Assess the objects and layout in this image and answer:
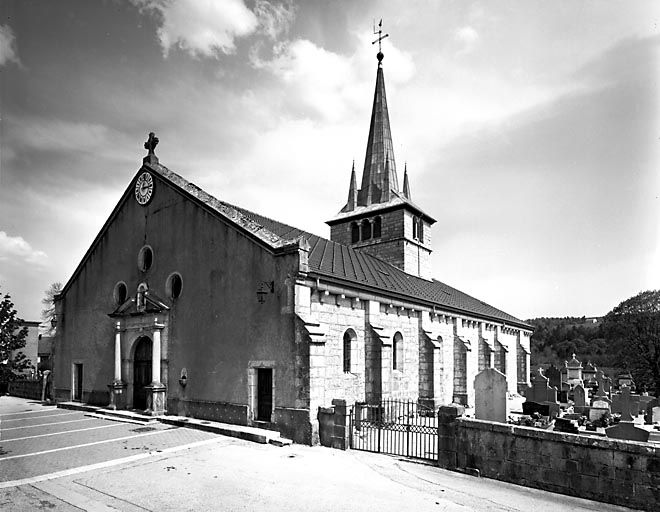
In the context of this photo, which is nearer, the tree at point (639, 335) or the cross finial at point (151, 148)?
the cross finial at point (151, 148)

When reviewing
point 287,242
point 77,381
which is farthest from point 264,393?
point 77,381

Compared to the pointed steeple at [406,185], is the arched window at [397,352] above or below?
below

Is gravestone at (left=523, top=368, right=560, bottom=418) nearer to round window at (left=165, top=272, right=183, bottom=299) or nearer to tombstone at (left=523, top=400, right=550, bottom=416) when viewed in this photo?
tombstone at (left=523, top=400, right=550, bottom=416)

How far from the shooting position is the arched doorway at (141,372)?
17.7m

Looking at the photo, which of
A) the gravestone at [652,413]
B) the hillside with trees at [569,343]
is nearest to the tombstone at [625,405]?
the gravestone at [652,413]

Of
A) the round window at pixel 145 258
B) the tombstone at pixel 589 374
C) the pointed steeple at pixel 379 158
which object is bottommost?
the tombstone at pixel 589 374

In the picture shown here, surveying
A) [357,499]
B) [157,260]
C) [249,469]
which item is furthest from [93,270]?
[357,499]

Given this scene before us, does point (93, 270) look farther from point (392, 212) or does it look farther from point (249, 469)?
point (392, 212)

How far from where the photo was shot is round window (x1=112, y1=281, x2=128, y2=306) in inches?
762

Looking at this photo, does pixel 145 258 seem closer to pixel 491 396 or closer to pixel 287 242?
pixel 287 242

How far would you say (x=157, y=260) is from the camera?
1786cm

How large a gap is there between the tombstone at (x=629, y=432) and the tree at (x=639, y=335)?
29053 mm

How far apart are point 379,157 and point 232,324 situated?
2115 centimetres

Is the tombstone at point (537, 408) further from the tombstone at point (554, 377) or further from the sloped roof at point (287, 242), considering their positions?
the tombstone at point (554, 377)
